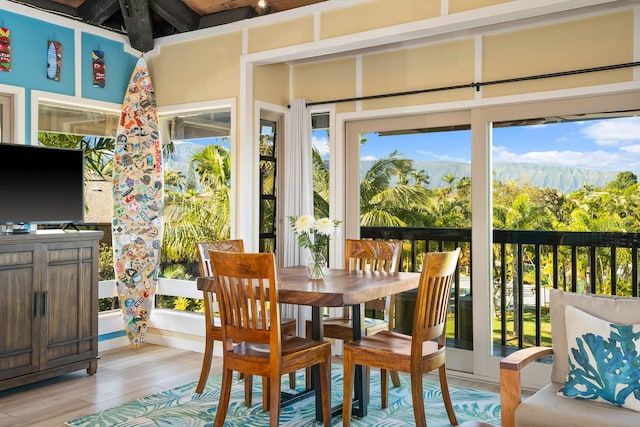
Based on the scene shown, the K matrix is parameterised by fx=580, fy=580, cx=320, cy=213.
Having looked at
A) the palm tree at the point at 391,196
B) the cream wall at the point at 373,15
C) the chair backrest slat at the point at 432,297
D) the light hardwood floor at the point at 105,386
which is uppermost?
the cream wall at the point at 373,15

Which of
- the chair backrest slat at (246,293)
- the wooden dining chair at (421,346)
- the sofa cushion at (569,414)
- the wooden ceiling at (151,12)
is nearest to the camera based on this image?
the sofa cushion at (569,414)

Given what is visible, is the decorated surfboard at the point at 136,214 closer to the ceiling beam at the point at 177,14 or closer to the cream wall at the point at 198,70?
the cream wall at the point at 198,70

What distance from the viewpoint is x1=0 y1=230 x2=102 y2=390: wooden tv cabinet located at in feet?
13.0

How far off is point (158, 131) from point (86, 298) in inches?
66.0

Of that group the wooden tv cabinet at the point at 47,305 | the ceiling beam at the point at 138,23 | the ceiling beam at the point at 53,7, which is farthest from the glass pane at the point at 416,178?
the ceiling beam at the point at 53,7

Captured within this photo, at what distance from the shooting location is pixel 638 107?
376 centimetres

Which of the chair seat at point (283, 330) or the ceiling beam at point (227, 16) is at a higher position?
the ceiling beam at point (227, 16)

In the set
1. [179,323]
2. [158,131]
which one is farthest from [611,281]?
[158,131]

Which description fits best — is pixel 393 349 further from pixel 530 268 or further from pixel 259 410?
pixel 530 268

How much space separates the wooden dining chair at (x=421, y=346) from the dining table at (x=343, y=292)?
0.23m

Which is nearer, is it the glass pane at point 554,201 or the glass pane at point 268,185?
the glass pane at point 554,201

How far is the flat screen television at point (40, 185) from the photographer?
4.14 metres

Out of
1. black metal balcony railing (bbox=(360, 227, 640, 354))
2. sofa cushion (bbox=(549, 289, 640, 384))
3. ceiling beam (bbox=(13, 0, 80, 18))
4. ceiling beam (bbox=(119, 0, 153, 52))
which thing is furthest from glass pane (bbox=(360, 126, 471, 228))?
ceiling beam (bbox=(13, 0, 80, 18))

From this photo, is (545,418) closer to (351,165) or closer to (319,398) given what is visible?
(319,398)
